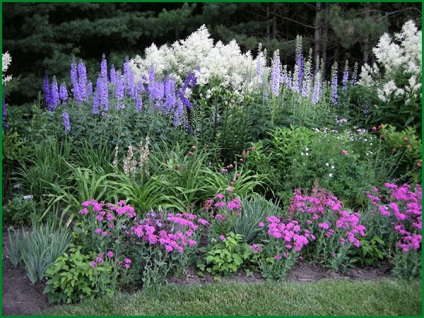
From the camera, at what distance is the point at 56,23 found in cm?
1305

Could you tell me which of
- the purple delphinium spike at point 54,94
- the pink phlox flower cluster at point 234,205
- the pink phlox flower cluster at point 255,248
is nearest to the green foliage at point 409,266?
the pink phlox flower cluster at point 255,248

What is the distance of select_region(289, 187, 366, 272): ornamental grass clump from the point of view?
4.77 metres

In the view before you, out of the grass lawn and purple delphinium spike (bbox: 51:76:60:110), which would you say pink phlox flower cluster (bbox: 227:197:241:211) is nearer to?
the grass lawn

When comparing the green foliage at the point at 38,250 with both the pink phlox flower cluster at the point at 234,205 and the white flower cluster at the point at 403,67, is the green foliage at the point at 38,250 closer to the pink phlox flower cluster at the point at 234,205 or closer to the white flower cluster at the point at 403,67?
the pink phlox flower cluster at the point at 234,205

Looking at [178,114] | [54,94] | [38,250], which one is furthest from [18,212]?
[178,114]

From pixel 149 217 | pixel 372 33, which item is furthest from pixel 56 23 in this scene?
pixel 149 217

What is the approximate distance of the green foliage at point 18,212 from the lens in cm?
545

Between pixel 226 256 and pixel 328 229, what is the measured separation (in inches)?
40.5

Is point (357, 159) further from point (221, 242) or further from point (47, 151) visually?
point (47, 151)

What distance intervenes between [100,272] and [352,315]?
205 centimetres

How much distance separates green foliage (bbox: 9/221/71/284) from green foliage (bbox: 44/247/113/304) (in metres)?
0.12

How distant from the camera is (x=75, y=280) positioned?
4.29m

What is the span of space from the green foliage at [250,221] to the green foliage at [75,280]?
133 centimetres

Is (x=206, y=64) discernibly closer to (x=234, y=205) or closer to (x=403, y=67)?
(x=403, y=67)
